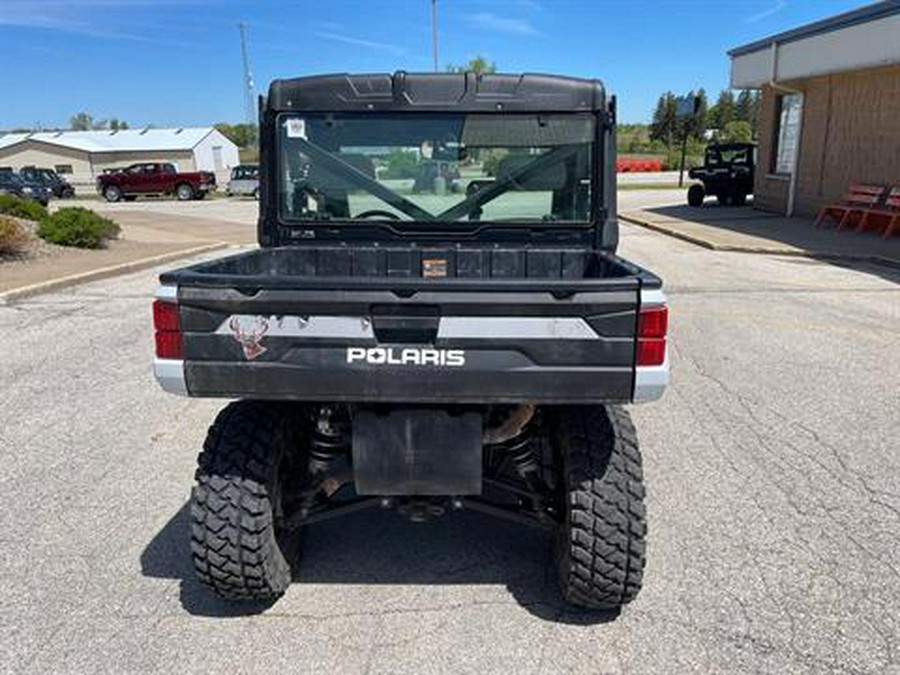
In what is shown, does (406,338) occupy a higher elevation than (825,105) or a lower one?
lower

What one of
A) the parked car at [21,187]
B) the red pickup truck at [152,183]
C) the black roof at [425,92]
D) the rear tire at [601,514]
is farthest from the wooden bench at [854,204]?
the red pickup truck at [152,183]

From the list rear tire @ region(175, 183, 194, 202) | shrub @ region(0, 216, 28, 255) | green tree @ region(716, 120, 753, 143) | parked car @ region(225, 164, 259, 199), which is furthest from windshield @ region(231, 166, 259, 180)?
green tree @ region(716, 120, 753, 143)

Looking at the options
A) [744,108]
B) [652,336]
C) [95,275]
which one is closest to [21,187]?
[95,275]

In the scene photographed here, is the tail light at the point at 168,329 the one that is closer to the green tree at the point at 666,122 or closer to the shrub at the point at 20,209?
the shrub at the point at 20,209

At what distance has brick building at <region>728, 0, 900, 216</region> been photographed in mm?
15305

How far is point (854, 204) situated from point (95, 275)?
15.3 metres

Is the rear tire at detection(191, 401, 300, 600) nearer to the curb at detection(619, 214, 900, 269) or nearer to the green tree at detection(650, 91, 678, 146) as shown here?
the curb at detection(619, 214, 900, 269)

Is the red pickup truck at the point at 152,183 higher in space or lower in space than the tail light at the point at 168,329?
lower

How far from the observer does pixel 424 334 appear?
2545 millimetres

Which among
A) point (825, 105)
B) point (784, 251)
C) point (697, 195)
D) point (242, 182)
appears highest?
point (825, 105)

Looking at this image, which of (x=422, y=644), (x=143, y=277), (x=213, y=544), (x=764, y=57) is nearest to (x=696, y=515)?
(x=422, y=644)

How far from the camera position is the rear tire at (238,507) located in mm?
2877

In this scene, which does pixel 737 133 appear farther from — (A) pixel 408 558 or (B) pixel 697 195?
(A) pixel 408 558

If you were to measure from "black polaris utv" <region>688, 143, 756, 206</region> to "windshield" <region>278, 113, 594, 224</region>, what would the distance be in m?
22.5
